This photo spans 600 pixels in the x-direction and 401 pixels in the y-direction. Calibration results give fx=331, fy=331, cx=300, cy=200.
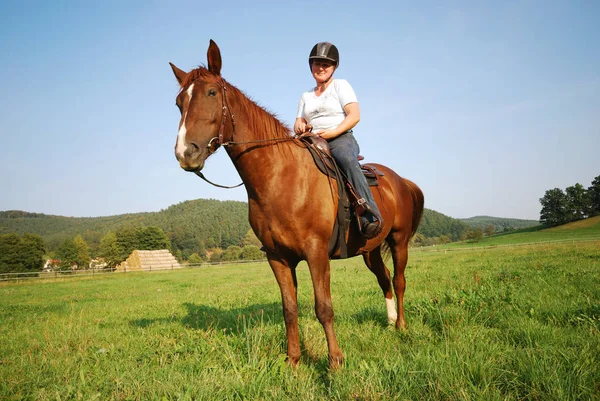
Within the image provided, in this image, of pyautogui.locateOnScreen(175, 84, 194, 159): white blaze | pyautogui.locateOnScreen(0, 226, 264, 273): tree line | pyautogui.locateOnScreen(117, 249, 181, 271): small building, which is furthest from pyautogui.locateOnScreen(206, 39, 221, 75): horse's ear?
pyautogui.locateOnScreen(0, 226, 264, 273): tree line

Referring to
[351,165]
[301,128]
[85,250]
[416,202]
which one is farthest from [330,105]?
[85,250]

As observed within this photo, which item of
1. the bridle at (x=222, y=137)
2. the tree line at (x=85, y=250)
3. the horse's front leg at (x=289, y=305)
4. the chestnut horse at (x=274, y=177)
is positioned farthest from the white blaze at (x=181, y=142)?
the tree line at (x=85, y=250)

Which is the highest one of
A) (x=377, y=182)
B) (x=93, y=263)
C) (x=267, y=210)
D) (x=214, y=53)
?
(x=214, y=53)

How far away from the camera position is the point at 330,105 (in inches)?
176

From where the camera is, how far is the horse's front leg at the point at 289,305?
3920 mm

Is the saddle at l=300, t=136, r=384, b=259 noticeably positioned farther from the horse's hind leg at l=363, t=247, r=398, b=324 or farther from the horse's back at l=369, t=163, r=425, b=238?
the horse's hind leg at l=363, t=247, r=398, b=324

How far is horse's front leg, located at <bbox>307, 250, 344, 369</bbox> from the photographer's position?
361 cm

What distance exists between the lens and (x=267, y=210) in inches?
147

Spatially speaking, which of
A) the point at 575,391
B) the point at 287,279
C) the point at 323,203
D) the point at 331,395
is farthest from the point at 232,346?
the point at 575,391

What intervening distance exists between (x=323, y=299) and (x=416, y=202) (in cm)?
413

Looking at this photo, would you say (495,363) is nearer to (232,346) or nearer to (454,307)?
(454,307)

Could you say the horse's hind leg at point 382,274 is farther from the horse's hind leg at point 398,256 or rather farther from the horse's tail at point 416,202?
the horse's tail at point 416,202

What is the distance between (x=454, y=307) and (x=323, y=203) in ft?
10.4

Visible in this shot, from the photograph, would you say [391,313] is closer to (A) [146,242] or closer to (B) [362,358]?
(B) [362,358]
